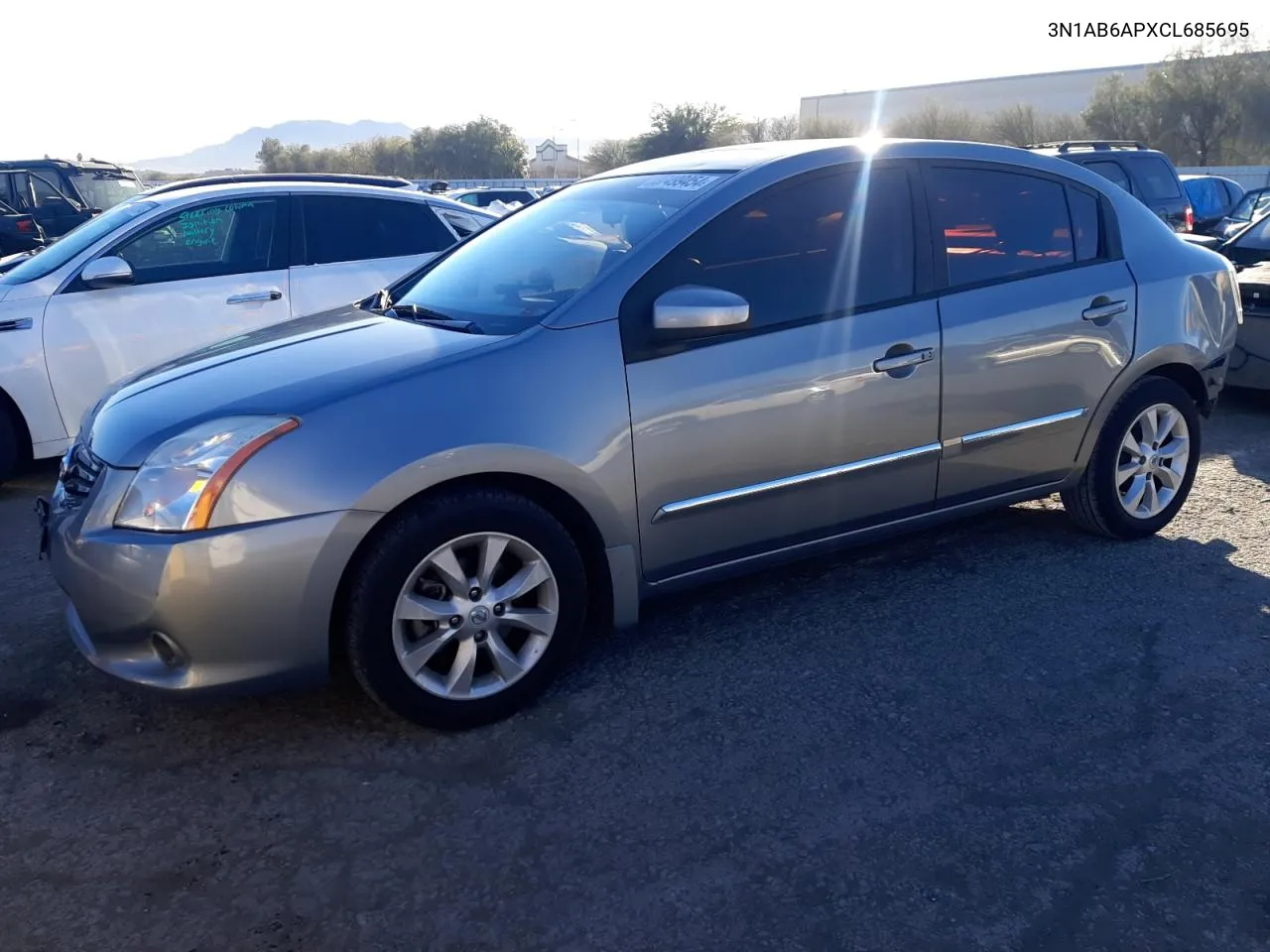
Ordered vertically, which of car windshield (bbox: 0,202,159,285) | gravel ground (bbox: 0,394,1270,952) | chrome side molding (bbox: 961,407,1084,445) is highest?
car windshield (bbox: 0,202,159,285)

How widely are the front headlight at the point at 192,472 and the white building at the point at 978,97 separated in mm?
54134

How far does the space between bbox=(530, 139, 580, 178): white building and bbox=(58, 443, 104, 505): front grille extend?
4489 centimetres

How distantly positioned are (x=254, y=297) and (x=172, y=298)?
449 mm

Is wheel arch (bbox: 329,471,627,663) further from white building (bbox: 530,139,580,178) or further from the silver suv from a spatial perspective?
white building (bbox: 530,139,580,178)

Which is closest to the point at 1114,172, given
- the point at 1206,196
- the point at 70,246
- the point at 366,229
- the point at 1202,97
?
the point at 1206,196

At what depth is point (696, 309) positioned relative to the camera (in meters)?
3.48

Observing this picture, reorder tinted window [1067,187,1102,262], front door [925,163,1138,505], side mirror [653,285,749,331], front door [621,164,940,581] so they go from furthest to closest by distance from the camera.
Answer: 1. tinted window [1067,187,1102,262]
2. front door [925,163,1138,505]
3. front door [621,164,940,581]
4. side mirror [653,285,749,331]

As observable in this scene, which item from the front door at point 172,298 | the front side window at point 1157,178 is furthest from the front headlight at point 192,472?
the front side window at point 1157,178

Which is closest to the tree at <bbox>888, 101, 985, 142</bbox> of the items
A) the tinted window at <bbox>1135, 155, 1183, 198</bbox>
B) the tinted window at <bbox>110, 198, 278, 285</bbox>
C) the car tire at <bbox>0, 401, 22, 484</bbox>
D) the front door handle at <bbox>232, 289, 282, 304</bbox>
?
the tinted window at <bbox>1135, 155, 1183, 198</bbox>

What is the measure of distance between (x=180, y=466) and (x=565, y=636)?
1.26 meters

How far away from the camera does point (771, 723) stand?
3.37 meters

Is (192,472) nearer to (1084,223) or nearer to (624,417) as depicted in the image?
(624,417)

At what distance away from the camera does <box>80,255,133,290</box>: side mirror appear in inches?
233

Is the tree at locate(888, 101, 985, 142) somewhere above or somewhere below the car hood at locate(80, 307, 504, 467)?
above
